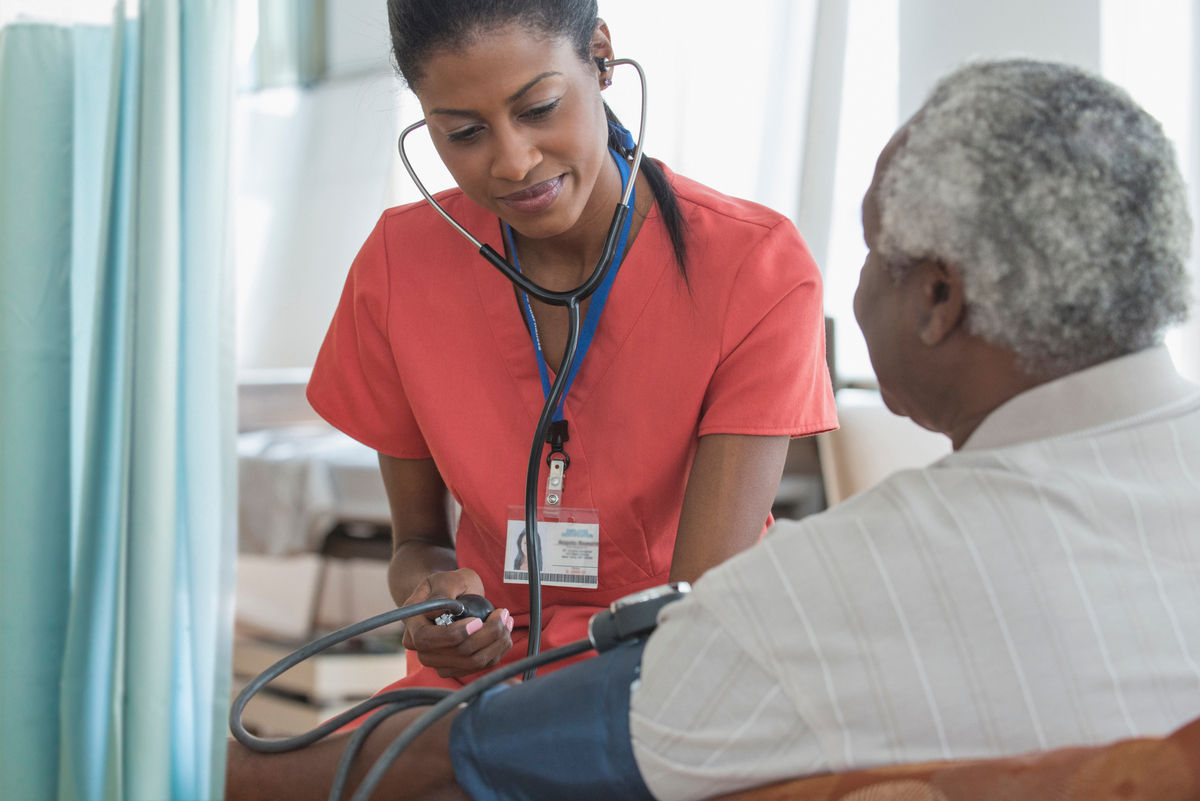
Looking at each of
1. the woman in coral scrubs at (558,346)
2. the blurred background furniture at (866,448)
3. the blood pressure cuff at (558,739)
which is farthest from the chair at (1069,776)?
the blurred background furniture at (866,448)

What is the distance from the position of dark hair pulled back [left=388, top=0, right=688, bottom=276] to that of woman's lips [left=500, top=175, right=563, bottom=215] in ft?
0.42

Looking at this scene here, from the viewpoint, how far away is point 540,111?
1.02 meters

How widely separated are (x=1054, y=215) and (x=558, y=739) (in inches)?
17.1

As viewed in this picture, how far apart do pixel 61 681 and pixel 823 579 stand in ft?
3.16

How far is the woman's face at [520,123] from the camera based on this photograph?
987mm

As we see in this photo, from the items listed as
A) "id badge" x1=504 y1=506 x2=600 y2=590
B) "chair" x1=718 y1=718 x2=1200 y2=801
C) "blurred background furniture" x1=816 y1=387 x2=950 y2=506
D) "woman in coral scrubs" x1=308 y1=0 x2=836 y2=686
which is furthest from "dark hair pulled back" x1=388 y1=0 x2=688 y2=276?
"blurred background furniture" x1=816 y1=387 x2=950 y2=506

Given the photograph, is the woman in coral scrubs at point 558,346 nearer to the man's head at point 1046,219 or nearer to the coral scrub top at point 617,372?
the coral scrub top at point 617,372

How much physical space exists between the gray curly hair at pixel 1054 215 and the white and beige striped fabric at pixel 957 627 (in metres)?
0.04

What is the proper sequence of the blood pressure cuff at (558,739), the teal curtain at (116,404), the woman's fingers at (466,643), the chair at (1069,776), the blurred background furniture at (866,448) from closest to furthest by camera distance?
the chair at (1069,776) → the blood pressure cuff at (558,739) → the woman's fingers at (466,643) → the teal curtain at (116,404) → the blurred background furniture at (866,448)

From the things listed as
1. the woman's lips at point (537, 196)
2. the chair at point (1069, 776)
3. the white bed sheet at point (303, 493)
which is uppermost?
the woman's lips at point (537, 196)

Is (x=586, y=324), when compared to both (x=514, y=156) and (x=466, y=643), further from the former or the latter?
(x=466, y=643)

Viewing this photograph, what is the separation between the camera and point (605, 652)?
27.0 inches

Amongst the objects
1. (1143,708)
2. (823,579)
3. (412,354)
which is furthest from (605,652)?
(412,354)

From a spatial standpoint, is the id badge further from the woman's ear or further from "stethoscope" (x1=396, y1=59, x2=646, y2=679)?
the woman's ear
